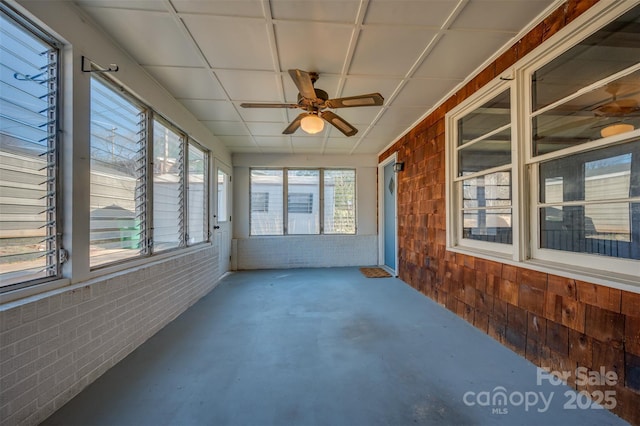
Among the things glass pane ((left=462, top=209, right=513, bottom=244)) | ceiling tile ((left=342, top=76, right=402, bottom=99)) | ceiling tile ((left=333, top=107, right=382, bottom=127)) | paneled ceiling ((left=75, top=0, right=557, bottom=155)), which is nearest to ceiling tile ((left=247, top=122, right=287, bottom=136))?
paneled ceiling ((left=75, top=0, right=557, bottom=155))

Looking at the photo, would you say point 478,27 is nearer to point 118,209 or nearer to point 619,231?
point 619,231

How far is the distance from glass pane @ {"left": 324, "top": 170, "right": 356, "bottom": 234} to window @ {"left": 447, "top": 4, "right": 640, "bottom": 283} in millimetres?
3635

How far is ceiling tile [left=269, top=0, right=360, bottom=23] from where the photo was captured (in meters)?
1.79

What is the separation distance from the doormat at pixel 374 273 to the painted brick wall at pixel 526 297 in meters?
1.13

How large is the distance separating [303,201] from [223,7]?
14.8 feet

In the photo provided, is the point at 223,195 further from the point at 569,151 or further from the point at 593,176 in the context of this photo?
the point at 593,176

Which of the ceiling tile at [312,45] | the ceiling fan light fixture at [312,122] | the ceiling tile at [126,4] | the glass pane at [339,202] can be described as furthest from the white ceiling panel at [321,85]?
the glass pane at [339,202]

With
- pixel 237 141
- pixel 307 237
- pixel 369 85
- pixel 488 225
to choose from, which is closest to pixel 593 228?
pixel 488 225

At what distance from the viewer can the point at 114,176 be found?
227 centimetres

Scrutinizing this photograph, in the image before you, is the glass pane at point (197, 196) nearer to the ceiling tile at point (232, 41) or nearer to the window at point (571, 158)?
the ceiling tile at point (232, 41)

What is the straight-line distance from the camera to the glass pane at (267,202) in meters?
6.05

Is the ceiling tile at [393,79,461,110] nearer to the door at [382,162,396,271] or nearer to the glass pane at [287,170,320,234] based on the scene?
the door at [382,162,396,271]

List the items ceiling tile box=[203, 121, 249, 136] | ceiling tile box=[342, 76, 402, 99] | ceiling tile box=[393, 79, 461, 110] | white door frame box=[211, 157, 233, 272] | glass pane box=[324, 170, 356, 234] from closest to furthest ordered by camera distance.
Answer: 1. ceiling tile box=[342, 76, 402, 99]
2. ceiling tile box=[393, 79, 461, 110]
3. ceiling tile box=[203, 121, 249, 136]
4. white door frame box=[211, 157, 233, 272]
5. glass pane box=[324, 170, 356, 234]

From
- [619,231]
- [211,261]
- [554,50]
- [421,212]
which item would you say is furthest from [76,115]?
[421,212]
